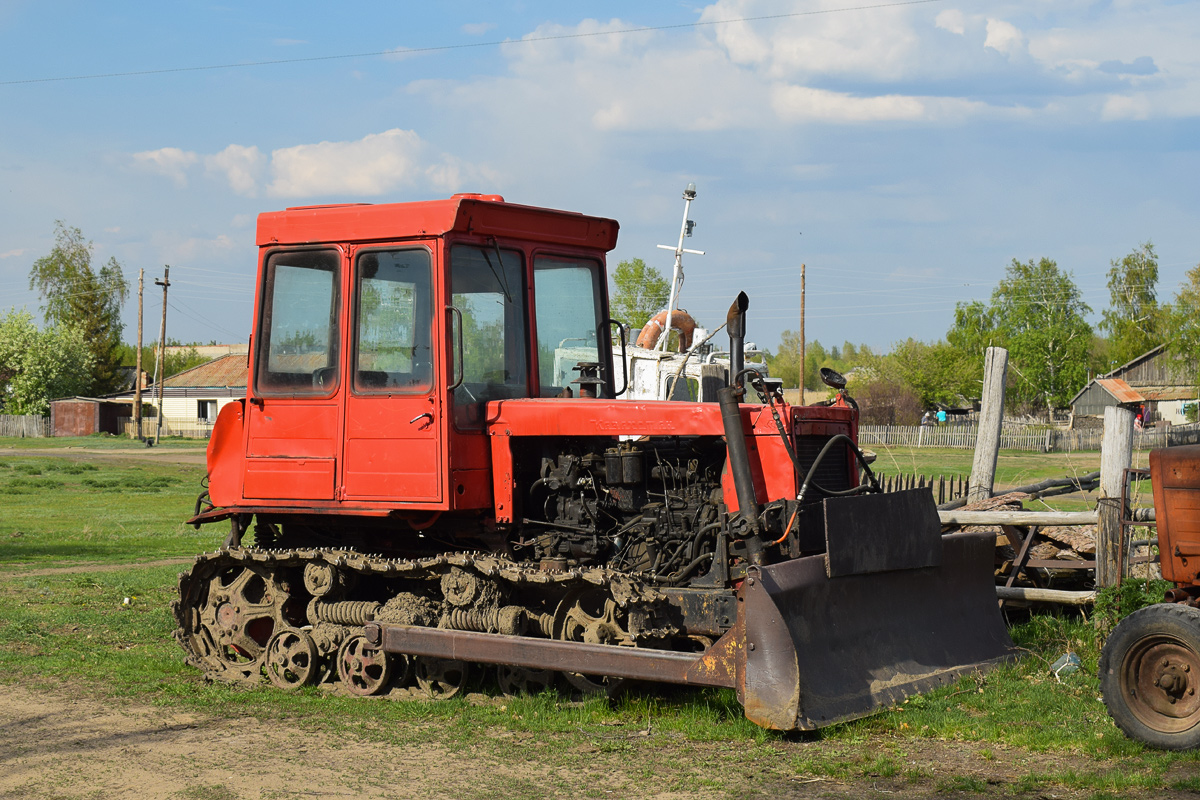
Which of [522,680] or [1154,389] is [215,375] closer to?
[1154,389]

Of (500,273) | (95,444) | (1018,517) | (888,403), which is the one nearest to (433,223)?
(500,273)

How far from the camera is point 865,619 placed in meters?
6.62

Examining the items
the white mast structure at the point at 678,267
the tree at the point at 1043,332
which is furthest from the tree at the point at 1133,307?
the white mast structure at the point at 678,267

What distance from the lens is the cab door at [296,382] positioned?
745 centimetres

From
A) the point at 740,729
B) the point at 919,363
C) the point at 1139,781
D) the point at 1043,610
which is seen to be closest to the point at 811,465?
the point at 740,729

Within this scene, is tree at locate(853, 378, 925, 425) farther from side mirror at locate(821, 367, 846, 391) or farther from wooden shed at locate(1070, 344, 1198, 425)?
side mirror at locate(821, 367, 846, 391)

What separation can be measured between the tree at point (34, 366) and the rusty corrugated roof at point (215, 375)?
5.39 meters

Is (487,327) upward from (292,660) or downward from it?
upward

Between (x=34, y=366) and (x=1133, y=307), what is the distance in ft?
217

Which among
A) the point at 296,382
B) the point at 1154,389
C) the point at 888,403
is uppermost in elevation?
the point at 1154,389

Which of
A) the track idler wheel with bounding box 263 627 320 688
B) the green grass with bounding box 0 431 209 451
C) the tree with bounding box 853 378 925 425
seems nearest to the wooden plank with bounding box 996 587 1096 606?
the track idler wheel with bounding box 263 627 320 688

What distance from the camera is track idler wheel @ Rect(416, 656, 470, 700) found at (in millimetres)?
7152

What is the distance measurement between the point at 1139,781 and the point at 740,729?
6.52 ft

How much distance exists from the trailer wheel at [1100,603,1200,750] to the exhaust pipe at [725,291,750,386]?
8.16ft
